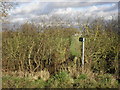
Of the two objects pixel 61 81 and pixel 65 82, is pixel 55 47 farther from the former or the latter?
pixel 65 82

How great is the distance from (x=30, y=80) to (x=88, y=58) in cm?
255

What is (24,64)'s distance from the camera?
768 cm

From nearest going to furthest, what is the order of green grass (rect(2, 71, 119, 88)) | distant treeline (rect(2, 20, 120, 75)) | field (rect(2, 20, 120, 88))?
green grass (rect(2, 71, 119, 88)) < field (rect(2, 20, 120, 88)) < distant treeline (rect(2, 20, 120, 75))

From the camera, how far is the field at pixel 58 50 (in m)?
7.21

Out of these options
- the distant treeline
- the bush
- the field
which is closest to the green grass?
the bush

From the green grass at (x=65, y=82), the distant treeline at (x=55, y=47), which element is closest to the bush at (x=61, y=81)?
the green grass at (x=65, y=82)

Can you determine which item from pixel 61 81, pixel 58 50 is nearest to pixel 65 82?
pixel 61 81

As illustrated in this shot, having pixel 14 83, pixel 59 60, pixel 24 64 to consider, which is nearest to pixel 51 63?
pixel 59 60

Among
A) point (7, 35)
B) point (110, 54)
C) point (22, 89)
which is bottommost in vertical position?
point (22, 89)

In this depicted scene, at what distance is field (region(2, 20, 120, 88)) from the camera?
7.21 meters

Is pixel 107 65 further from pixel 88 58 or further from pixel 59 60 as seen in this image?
pixel 59 60

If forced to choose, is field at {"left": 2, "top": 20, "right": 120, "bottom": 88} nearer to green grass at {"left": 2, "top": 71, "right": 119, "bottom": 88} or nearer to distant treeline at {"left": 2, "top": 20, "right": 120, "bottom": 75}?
distant treeline at {"left": 2, "top": 20, "right": 120, "bottom": 75}

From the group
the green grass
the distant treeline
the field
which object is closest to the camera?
the green grass

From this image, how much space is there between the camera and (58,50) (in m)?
7.46
